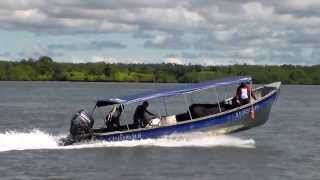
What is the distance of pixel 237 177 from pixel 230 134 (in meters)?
5.60

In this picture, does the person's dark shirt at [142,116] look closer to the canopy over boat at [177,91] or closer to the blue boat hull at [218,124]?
the canopy over boat at [177,91]

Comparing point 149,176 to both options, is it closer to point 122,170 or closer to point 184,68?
point 122,170

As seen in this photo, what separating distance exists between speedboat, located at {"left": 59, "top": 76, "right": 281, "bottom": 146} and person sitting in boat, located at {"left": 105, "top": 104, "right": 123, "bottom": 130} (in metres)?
0.07

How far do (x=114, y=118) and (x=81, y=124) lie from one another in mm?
1492

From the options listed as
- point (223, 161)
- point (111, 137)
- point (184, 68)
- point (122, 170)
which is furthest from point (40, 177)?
point (184, 68)

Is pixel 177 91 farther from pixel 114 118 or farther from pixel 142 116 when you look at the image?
pixel 114 118

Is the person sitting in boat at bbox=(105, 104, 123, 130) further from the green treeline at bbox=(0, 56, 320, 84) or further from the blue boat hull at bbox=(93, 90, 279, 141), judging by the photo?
the green treeline at bbox=(0, 56, 320, 84)

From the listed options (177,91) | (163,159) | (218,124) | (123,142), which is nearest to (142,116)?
(123,142)

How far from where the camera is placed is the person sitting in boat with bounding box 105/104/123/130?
27.0 metres

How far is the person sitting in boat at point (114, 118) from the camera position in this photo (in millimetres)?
27016

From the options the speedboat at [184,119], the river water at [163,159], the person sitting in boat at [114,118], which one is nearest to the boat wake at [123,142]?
the river water at [163,159]

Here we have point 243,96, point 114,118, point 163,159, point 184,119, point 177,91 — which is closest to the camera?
point 163,159

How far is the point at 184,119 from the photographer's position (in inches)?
1131

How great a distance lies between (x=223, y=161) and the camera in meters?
25.8
